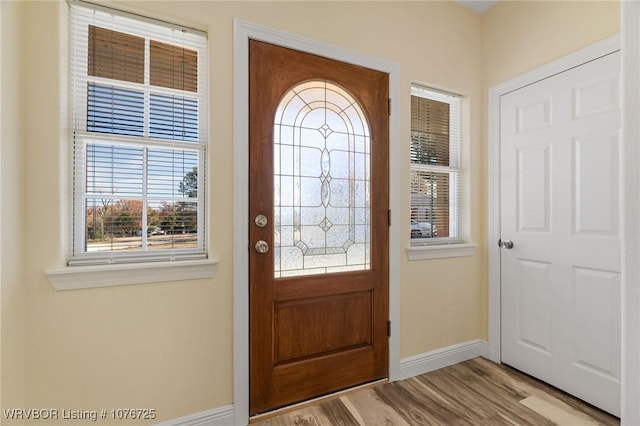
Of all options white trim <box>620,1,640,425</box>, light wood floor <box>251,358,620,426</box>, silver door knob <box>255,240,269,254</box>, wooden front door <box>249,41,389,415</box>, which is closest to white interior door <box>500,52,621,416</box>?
light wood floor <box>251,358,620,426</box>

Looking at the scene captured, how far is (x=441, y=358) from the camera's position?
91.5 inches

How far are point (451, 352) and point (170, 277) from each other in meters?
2.08

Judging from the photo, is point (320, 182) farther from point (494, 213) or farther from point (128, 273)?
point (494, 213)

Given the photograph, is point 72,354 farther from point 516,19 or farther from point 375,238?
point 516,19

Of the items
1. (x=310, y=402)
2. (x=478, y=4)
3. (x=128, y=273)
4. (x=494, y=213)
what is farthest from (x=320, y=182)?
(x=478, y=4)

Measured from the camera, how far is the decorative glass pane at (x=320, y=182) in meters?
1.83

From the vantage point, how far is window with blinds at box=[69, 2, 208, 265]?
4.80 ft

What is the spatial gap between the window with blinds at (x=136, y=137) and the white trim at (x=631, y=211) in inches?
64.2

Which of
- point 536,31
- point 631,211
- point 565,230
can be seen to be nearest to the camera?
point 631,211

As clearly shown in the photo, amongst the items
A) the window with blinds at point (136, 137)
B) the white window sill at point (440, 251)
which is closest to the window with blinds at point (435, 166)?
the white window sill at point (440, 251)

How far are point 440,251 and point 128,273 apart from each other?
6.58 feet

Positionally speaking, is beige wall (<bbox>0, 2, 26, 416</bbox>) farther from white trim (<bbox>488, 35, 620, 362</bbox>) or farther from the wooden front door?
white trim (<bbox>488, 35, 620, 362</bbox>)

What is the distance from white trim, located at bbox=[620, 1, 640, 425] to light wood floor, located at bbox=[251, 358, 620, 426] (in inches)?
54.6

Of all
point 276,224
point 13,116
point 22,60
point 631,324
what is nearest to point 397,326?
point 276,224
